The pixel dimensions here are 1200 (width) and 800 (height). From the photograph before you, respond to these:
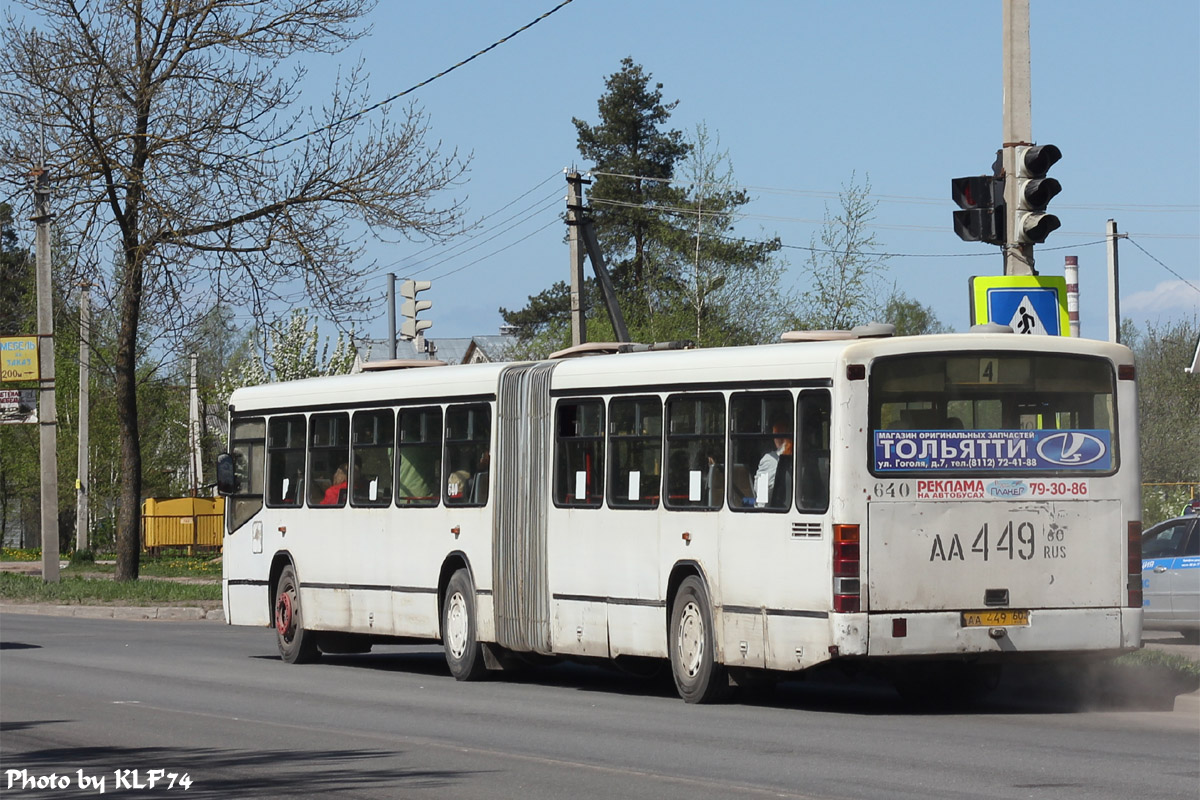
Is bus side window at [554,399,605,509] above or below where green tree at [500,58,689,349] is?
below

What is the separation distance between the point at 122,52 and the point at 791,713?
22.0 meters

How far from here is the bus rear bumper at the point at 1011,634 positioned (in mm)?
13125

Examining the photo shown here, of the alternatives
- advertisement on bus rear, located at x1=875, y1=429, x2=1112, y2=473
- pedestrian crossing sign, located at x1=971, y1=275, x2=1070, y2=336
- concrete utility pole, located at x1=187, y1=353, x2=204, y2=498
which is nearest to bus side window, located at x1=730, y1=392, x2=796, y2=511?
advertisement on bus rear, located at x1=875, y1=429, x2=1112, y2=473

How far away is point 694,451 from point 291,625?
7006mm

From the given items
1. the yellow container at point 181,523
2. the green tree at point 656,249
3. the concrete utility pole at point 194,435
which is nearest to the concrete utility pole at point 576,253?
the green tree at point 656,249

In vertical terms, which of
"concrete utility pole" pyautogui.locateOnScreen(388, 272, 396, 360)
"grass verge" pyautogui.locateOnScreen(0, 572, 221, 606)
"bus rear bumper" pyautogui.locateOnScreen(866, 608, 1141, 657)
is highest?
"concrete utility pole" pyautogui.locateOnScreen(388, 272, 396, 360)

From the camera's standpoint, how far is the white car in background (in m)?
20.0

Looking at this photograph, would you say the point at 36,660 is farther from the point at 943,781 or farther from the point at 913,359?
the point at 943,781

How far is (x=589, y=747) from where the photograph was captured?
11.7m

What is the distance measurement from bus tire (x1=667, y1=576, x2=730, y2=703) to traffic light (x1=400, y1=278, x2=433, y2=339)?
17740 millimetres

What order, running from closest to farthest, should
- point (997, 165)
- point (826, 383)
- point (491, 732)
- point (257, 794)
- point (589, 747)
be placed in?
1. point (257, 794)
2. point (589, 747)
3. point (491, 732)
4. point (826, 383)
5. point (997, 165)

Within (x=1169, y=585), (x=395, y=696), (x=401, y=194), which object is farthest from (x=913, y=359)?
(x=401, y=194)

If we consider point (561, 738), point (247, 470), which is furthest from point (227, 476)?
point (561, 738)

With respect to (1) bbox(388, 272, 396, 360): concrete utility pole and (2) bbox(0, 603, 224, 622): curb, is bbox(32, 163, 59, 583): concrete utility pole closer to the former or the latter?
(2) bbox(0, 603, 224, 622): curb
